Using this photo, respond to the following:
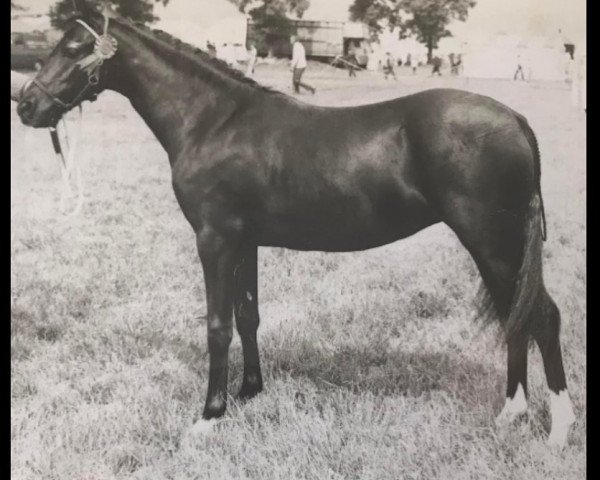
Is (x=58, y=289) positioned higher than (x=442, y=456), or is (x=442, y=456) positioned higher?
(x=58, y=289)

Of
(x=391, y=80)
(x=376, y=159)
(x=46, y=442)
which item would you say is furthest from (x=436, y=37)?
(x=46, y=442)

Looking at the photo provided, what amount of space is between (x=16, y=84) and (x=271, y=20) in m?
0.98

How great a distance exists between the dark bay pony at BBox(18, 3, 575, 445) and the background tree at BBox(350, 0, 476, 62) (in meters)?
0.42

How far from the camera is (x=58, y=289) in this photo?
243 cm

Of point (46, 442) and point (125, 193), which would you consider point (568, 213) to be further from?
point (46, 442)

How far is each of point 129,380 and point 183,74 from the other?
111 centimetres

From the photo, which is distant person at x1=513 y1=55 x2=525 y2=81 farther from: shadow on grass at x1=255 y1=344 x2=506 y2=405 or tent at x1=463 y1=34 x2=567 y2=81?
shadow on grass at x1=255 y1=344 x2=506 y2=405

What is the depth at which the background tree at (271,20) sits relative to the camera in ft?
7.32

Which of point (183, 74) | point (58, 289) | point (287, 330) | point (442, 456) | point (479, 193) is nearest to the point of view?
point (479, 193)

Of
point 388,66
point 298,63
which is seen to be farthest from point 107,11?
point 388,66

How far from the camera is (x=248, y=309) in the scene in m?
2.20

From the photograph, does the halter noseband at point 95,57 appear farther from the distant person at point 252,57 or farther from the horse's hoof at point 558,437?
the horse's hoof at point 558,437

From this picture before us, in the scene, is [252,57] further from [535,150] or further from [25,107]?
[535,150]

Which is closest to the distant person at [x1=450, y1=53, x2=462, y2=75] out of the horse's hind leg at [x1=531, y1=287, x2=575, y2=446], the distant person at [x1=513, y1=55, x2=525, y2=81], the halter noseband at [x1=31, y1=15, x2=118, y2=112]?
the distant person at [x1=513, y1=55, x2=525, y2=81]
